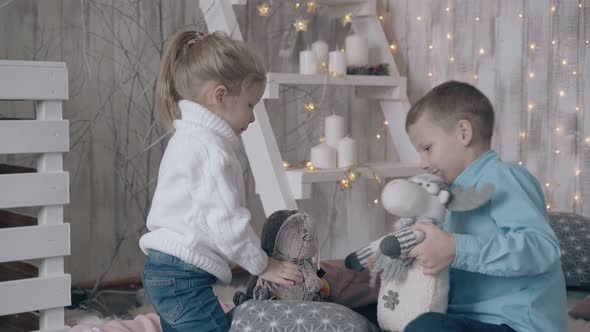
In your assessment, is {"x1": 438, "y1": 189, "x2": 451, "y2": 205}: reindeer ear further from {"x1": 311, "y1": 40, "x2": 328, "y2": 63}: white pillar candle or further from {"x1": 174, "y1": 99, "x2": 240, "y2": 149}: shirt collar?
{"x1": 311, "y1": 40, "x2": 328, "y2": 63}: white pillar candle

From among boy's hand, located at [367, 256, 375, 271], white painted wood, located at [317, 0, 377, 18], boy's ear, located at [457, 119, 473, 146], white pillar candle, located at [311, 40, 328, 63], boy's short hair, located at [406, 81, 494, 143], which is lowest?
boy's hand, located at [367, 256, 375, 271]

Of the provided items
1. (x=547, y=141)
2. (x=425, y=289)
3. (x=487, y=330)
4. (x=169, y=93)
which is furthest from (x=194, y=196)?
(x=547, y=141)

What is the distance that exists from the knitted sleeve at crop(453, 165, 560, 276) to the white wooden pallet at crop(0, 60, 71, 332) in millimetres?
1190

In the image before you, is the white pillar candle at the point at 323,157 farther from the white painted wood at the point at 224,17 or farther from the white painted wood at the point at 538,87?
the white painted wood at the point at 538,87

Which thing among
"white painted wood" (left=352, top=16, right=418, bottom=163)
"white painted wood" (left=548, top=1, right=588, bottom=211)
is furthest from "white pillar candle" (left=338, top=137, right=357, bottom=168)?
"white painted wood" (left=548, top=1, right=588, bottom=211)

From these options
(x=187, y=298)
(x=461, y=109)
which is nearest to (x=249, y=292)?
(x=187, y=298)

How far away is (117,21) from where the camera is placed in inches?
117

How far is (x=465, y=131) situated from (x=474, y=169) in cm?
8

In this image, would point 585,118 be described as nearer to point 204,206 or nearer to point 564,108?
point 564,108

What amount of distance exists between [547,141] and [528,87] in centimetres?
20

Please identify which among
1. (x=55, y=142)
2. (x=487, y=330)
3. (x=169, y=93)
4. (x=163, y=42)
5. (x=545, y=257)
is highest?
(x=163, y=42)

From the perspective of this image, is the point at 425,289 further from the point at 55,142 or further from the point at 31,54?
the point at 31,54

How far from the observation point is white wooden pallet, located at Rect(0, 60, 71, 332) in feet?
6.75

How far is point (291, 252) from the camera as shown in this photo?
1.65 m
